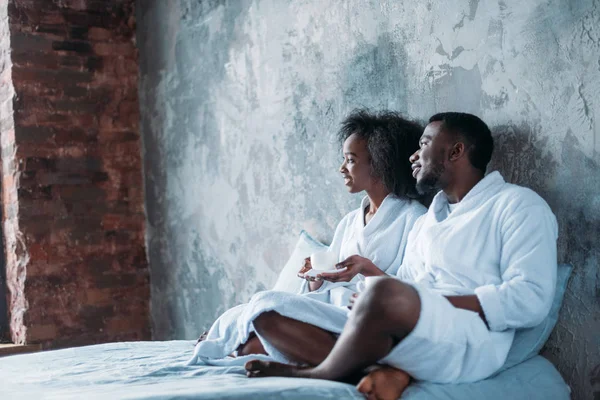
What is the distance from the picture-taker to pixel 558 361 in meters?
2.49

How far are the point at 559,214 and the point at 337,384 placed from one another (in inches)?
37.2

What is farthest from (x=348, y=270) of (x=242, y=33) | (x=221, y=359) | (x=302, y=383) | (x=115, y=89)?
(x=115, y=89)

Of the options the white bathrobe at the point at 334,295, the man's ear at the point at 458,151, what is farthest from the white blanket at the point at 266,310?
the man's ear at the point at 458,151

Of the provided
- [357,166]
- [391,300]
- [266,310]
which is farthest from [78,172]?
[391,300]

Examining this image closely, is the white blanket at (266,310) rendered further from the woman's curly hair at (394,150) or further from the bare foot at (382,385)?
the woman's curly hair at (394,150)

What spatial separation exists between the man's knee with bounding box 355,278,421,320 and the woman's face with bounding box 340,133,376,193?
1.04 m

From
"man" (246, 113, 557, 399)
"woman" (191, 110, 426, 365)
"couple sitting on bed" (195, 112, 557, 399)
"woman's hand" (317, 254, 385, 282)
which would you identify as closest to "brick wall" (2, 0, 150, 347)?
"woman" (191, 110, 426, 365)

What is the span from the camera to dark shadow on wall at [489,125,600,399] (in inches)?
93.1

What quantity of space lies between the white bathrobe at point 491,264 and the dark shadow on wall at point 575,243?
0.12 meters

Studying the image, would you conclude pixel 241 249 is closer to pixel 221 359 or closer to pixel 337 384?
pixel 221 359

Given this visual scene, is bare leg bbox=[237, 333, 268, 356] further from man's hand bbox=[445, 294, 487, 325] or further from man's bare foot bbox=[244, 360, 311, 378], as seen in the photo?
man's hand bbox=[445, 294, 487, 325]

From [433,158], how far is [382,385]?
885mm

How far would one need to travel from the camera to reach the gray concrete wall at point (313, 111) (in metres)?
2.42

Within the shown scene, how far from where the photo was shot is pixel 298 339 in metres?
2.39
